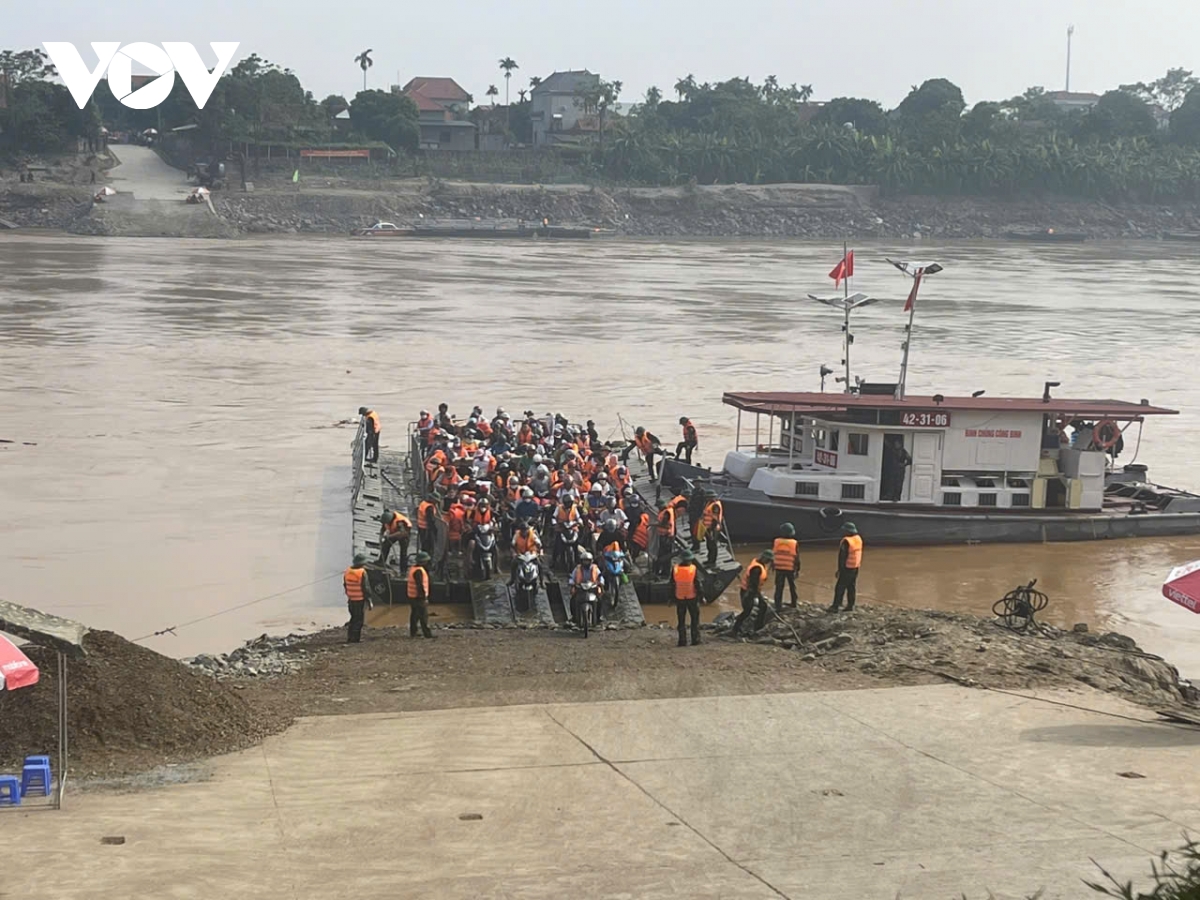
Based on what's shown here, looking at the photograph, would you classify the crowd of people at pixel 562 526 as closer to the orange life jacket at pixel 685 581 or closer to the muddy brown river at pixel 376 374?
the orange life jacket at pixel 685 581

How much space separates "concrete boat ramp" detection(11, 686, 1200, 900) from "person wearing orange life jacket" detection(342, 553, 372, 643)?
332 centimetres

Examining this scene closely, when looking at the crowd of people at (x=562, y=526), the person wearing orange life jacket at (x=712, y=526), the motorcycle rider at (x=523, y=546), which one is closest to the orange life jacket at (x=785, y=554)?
the crowd of people at (x=562, y=526)

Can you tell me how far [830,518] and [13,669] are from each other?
51.9 ft

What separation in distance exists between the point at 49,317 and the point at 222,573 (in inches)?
1293

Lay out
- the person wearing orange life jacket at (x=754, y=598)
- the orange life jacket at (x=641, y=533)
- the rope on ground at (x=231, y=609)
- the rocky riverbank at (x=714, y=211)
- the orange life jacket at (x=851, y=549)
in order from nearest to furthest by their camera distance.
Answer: the person wearing orange life jacket at (x=754, y=598)
the rope on ground at (x=231, y=609)
the orange life jacket at (x=851, y=549)
the orange life jacket at (x=641, y=533)
the rocky riverbank at (x=714, y=211)

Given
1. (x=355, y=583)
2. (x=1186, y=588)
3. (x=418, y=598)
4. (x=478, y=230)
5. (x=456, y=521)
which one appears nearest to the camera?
(x=1186, y=588)

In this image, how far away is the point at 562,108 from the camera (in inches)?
5955

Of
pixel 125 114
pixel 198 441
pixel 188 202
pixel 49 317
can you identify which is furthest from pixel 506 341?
pixel 125 114

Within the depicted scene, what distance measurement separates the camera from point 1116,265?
318 feet

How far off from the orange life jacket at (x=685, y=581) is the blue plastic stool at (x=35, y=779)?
742 cm

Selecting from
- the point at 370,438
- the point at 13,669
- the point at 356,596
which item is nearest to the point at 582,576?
the point at 356,596

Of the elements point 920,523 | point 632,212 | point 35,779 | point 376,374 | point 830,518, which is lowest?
point 376,374

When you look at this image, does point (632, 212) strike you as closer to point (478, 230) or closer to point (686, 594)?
point (478, 230)

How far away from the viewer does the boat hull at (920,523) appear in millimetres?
24156
